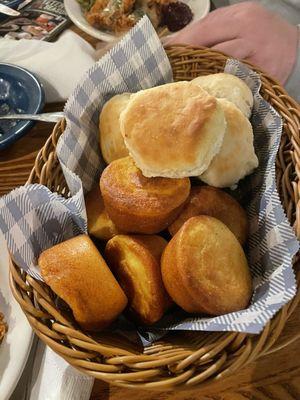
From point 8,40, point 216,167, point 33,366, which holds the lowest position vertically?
point 33,366

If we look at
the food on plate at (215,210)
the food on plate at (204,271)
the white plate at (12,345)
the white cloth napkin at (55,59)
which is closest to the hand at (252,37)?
the white cloth napkin at (55,59)

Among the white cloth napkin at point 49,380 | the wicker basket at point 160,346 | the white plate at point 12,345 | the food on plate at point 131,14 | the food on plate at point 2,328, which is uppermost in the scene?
the food on plate at point 131,14

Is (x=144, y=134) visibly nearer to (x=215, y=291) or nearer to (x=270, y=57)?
(x=215, y=291)

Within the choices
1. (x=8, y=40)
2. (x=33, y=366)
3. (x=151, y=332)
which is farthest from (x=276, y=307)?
(x=8, y=40)

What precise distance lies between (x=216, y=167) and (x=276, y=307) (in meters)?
0.25

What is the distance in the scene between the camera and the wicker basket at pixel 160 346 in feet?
1.79

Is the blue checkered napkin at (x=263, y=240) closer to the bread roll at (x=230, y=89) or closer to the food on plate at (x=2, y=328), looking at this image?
the bread roll at (x=230, y=89)

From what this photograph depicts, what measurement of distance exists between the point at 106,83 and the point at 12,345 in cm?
47

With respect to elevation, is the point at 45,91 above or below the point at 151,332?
above

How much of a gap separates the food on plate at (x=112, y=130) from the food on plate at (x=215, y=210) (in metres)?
0.15

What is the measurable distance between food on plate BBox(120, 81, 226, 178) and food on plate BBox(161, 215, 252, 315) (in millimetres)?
88

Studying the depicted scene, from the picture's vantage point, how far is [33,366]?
73 cm

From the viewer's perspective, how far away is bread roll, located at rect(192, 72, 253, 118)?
79cm

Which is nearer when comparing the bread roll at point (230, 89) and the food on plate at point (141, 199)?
the food on plate at point (141, 199)
